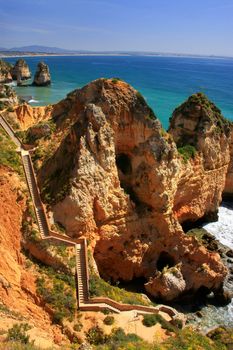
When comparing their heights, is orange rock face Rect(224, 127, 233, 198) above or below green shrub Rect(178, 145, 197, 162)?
below

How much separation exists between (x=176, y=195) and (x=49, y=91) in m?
99.7

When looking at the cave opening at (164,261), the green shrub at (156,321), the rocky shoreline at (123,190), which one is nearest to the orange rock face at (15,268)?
the rocky shoreline at (123,190)

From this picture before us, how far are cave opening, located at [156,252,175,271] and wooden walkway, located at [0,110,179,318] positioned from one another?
22.5 feet

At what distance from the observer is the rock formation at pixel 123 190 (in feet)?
96.4

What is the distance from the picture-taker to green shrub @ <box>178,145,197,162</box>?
39.2m

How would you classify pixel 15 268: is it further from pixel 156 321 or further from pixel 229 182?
pixel 229 182

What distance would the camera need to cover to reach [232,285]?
34094mm

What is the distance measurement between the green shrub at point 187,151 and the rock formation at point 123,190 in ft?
6.92

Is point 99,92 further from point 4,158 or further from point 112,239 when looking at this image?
point 112,239

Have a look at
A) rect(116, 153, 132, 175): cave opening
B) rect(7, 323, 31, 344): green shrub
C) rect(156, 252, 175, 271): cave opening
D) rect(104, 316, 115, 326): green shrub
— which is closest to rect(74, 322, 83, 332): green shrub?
rect(104, 316, 115, 326): green shrub

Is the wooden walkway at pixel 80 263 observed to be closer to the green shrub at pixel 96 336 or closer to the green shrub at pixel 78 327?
the green shrub at pixel 78 327

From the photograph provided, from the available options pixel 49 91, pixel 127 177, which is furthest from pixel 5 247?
pixel 49 91

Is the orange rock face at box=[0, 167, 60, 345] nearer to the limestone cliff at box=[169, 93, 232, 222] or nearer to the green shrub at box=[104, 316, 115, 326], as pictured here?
the green shrub at box=[104, 316, 115, 326]

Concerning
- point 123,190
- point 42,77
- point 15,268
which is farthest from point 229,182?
point 42,77
